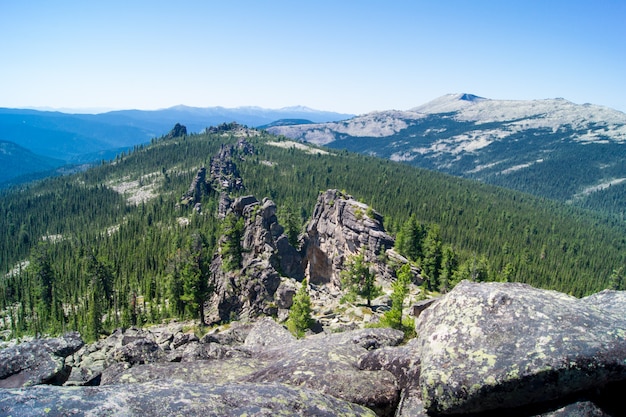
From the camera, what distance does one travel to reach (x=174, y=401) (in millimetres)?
9945

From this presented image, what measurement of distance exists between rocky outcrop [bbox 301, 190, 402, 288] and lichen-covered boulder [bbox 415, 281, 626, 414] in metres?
62.5

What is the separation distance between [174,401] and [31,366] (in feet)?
45.2

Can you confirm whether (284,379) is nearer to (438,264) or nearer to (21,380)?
(21,380)

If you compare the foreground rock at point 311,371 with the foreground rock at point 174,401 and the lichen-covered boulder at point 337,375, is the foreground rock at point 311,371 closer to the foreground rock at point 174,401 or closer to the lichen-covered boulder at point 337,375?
the lichen-covered boulder at point 337,375

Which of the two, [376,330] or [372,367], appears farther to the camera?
[376,330]

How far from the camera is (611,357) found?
10.2 m

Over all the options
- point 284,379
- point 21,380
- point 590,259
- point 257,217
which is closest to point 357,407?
point 284,379

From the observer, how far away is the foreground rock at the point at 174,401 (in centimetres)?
868

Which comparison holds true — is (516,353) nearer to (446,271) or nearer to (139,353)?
(139,353)

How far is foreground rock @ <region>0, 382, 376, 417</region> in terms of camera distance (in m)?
8.68

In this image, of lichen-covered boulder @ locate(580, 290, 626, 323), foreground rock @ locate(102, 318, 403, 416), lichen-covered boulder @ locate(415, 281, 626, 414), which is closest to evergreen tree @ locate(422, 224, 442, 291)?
foreground rock @ locate(102, 318, 403, 416)

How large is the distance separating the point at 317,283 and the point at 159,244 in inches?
3064

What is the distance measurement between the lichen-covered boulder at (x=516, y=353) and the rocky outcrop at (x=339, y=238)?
62.5m

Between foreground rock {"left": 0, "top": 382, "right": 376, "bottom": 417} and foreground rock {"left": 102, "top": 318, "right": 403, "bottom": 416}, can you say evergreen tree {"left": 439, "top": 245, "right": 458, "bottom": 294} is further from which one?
foreground rock {"left": 0, "top": 382, "right": 376, "bottom": 417}
